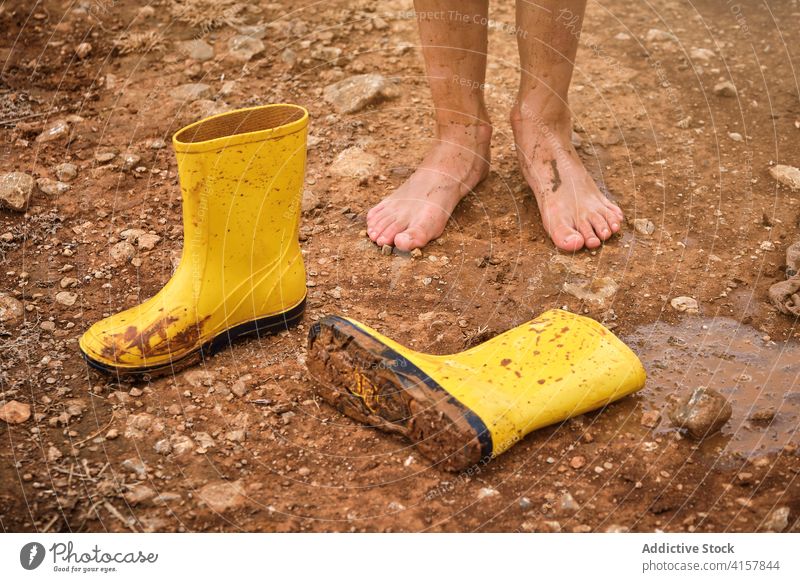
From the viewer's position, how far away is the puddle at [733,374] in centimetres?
135

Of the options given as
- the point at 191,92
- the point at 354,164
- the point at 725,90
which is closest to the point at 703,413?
the point at 354,164

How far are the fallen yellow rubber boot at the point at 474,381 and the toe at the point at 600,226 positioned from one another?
42 cm

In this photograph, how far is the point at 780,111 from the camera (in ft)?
7.47

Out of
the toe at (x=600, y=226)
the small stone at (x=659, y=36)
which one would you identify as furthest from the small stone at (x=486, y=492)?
Result: the small stone at (x=659, y=36)

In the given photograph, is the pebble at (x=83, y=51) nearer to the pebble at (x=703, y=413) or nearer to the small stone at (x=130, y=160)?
the small stone at (x=130, y=160)

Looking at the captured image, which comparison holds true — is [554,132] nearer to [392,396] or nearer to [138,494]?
[392,396]

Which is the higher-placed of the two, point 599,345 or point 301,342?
point 599,345

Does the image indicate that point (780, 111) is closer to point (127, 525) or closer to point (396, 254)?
point (396, 254)

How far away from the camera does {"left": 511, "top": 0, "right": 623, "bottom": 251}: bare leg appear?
5.68ft

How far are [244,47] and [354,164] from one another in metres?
0.68

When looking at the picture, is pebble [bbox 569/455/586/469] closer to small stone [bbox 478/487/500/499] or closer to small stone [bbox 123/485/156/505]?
small stone [bbox 478/487/500/499]
